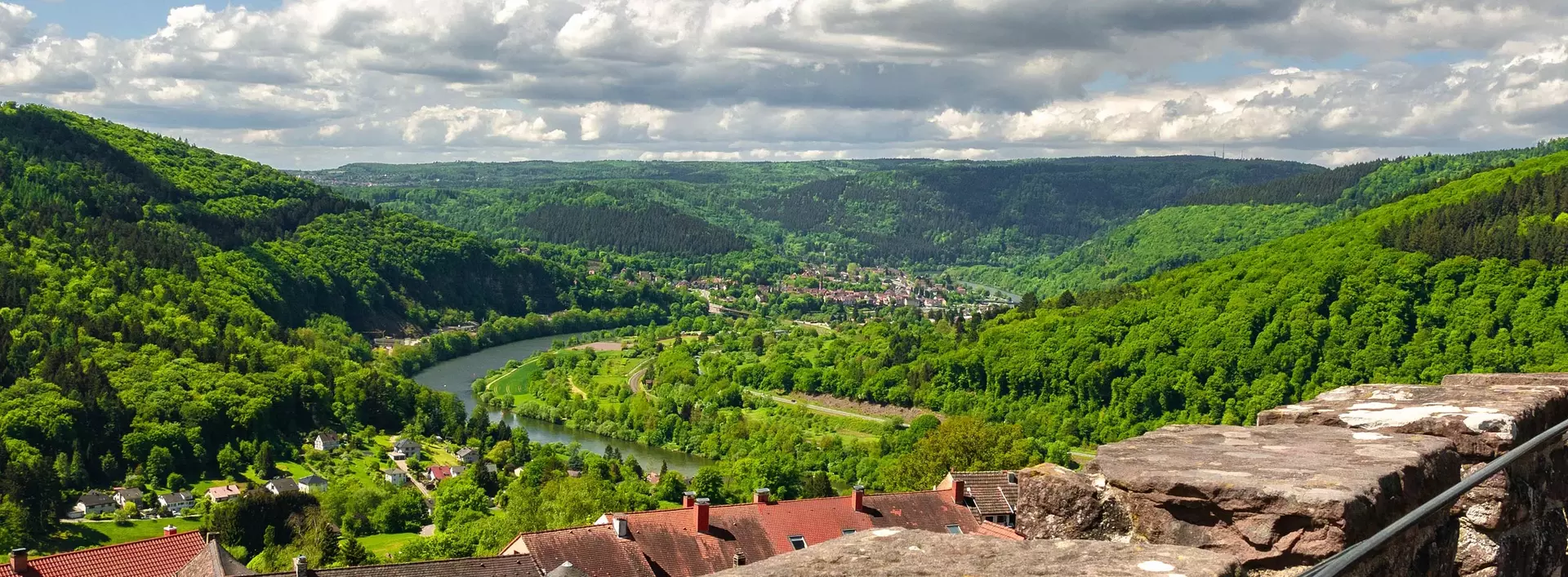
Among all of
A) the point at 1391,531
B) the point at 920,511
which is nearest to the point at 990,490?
the point at 920,511

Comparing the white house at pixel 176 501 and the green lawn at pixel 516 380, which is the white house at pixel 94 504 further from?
the green lawn at pixel 516 380

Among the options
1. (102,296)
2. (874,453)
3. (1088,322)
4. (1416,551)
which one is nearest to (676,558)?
(1416,551)

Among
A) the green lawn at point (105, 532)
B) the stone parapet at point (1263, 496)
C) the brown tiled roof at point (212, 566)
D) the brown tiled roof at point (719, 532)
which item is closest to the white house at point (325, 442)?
the green lawn at point (105, 532)

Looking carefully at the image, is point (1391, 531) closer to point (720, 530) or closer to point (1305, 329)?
point (720, 530)

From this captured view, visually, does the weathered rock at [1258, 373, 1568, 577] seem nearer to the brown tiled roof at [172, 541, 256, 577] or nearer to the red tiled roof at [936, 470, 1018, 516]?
the brown tiled roof at [172, 541, 256, 577]

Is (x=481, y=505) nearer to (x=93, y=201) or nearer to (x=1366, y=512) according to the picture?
(x=1366, y=512)
